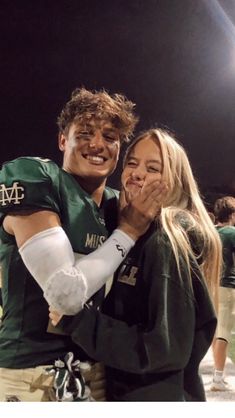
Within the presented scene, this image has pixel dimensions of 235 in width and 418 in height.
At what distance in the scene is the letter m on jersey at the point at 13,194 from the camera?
70 cm

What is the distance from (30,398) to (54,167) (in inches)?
14.9

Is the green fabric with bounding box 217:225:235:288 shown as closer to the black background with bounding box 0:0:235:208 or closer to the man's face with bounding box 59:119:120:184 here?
the black background with bounding box 0:0:235:208

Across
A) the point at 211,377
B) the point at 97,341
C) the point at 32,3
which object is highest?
the point at 32,3

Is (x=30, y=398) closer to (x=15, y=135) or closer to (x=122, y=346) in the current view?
(x=122, y=346)

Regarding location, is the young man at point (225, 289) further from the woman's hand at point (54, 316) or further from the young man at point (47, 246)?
the woman's hand at point (54, 316)

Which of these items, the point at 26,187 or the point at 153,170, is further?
the point at 153,170

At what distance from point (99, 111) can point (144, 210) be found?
0.20m

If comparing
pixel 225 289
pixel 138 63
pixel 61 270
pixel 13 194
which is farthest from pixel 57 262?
pixel 225 289

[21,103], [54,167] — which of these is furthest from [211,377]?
[21,103]

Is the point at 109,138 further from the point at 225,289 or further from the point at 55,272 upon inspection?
the point at 225,289

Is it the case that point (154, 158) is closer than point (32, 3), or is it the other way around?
point (154, 158)

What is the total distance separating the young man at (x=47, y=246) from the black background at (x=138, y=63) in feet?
0.69

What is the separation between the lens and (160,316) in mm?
730

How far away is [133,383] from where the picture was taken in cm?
76
